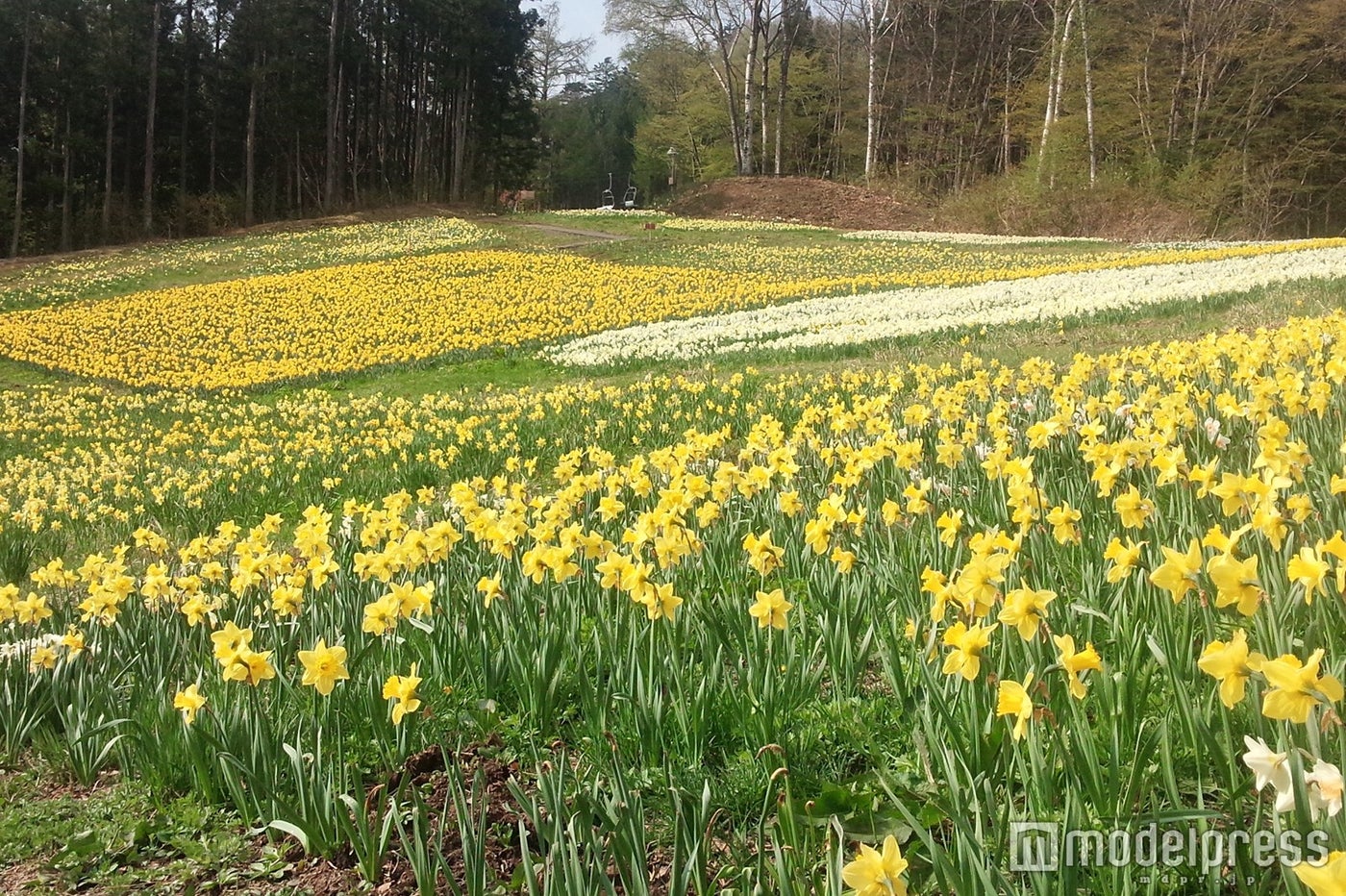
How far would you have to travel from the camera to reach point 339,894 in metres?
1.88

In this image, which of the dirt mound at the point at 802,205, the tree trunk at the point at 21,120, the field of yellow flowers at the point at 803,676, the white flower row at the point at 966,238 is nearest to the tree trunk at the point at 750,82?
the dirt mound at the point at 802,205

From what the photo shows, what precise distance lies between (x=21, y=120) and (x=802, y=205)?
32.3 meters

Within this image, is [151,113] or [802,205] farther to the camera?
[802,205]

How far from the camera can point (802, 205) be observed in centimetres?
4034

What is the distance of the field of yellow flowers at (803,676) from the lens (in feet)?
4.93

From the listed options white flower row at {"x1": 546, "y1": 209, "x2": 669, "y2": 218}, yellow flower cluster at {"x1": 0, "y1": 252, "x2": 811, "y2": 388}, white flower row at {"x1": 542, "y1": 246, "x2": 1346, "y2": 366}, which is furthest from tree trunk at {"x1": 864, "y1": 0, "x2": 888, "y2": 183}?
white flower row at {"x1": 542, "y1": 246, "x2": 1346, "y2": 366}

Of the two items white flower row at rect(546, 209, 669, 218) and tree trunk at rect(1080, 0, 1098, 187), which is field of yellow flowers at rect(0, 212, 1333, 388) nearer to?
tree trunk at rect(1080, 0, 1098, 187)

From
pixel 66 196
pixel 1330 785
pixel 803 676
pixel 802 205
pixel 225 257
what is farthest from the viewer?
pixel 802 205

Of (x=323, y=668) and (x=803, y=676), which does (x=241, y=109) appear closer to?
(x=323, y=668)

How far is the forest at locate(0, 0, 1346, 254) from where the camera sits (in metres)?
32.6

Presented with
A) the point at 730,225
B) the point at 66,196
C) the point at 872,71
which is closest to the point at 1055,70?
the point at 872,71

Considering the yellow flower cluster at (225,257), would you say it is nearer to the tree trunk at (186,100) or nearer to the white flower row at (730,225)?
the tree trunk at (186,100)

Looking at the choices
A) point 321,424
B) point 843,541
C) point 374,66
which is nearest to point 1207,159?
point 321,424

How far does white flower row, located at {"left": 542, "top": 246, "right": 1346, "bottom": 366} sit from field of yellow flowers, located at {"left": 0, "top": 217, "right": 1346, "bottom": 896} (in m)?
7.23
